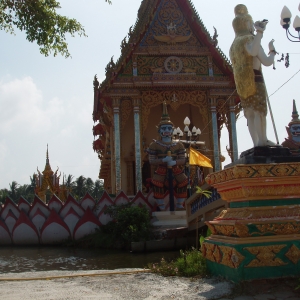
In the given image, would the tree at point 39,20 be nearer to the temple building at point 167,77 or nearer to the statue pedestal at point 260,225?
the statue pedestal at point 260,225

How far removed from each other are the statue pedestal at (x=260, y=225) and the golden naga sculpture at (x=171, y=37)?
492 inches

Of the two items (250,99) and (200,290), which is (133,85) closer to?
(250,99)

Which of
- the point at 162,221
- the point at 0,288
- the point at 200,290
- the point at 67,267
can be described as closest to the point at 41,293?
the point at 0,288

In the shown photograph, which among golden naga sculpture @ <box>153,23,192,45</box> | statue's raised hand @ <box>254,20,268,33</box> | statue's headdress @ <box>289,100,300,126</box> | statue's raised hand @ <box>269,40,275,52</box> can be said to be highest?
golden naga sculpture @ <box>153,23,192,45</box>

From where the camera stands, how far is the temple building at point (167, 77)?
15.1 metres

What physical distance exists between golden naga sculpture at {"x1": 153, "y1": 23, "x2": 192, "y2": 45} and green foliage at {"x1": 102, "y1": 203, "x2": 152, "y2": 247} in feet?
23.2

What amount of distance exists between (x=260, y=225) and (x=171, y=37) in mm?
12952

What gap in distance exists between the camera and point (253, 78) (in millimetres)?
4188

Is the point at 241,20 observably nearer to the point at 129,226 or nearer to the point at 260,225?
the point at 260,225

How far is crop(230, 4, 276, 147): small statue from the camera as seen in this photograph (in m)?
4.12

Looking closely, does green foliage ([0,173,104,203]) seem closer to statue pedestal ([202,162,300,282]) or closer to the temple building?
the temple building

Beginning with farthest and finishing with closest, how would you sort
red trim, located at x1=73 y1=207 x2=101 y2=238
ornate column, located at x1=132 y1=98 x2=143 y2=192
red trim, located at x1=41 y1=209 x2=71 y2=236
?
ornate column, located at x1=132 y1=98 x2=143 y2=192
red trim, located at x1=41 y1=209 x2=71 y2=236
red trim, located at x1=73 y1=207 x2=101 y2=238

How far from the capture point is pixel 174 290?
11.2ft

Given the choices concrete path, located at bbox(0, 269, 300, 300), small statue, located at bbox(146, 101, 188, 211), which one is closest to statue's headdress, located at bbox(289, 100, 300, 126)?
small statue, located at bbox(146, 101, 188, 211)
